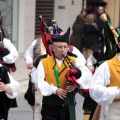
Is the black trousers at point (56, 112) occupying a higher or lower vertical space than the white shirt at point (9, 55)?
lower

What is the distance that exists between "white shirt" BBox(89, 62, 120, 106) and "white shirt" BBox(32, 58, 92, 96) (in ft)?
3.65

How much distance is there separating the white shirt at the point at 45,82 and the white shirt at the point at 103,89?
1111mm

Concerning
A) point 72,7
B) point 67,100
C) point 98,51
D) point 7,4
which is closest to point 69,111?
point 67,100

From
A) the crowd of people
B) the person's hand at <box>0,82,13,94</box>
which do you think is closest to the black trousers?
the crowd of people

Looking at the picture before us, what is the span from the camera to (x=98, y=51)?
962cm

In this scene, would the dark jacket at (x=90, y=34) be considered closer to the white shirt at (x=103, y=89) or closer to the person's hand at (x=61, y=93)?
the person's hand at (x=61, y=93)

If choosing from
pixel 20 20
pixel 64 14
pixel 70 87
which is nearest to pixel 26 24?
pixel 20 20

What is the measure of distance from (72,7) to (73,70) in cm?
1356

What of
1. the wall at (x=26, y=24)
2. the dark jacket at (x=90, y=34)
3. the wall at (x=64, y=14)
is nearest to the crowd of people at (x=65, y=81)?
the dark jacket at (x=90, y=34)

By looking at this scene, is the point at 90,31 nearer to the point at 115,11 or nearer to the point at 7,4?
the point at 7,4

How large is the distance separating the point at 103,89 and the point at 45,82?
135cm

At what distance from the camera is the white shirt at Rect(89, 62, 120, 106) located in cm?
654

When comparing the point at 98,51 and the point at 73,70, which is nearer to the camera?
the point at 73,70

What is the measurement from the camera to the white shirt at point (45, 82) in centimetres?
767
